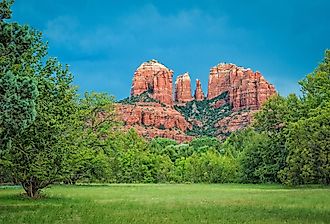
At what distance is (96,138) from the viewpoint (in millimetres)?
56188

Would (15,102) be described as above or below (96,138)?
below

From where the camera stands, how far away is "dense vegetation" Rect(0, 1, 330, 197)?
1895 cm

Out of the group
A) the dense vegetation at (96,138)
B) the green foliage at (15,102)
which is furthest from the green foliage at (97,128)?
the green foliage at (15,102)

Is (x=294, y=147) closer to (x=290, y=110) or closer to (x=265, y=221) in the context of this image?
(x=290, y=110)

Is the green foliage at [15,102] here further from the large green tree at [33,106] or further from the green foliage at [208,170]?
the green foliage at [208,170]

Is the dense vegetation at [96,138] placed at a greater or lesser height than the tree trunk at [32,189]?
greater

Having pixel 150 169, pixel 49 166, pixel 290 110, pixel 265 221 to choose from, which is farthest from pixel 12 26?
pixel 150 169

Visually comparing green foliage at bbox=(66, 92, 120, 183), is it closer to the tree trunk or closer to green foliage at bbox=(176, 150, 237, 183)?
the tree trunk

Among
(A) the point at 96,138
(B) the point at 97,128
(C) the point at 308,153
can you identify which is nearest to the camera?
(C) the point at 308,153

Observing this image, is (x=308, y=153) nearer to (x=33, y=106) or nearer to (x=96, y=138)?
(x=96, y=138)

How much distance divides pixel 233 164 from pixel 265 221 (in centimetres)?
7315

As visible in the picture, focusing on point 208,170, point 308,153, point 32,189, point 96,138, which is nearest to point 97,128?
point 96,138

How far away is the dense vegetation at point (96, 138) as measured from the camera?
18953mm

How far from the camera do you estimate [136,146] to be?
322ft
